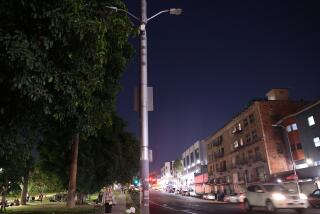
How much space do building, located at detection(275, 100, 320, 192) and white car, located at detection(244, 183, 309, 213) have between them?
24302 mm

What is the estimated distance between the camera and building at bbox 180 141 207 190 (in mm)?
109469

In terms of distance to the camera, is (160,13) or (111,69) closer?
(160,13)

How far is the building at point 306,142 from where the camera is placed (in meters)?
43.0

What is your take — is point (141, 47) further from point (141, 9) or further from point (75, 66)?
point (75, 66)

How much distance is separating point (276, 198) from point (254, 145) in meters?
42.8

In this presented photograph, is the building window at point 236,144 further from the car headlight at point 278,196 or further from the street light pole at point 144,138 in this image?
the street light pole at point 144,138

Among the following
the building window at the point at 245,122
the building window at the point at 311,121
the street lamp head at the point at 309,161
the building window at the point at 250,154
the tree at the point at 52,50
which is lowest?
the tree at the point at 52,50

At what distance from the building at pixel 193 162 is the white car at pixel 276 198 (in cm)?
8376

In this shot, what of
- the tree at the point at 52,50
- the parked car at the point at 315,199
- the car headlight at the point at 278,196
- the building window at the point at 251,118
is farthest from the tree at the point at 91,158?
the building window at the point at 251,118

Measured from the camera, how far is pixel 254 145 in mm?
60406

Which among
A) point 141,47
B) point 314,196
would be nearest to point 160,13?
point 141,47

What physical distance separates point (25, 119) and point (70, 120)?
1.38m

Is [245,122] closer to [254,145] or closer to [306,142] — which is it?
[254,145]

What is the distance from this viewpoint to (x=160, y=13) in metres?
11.0
